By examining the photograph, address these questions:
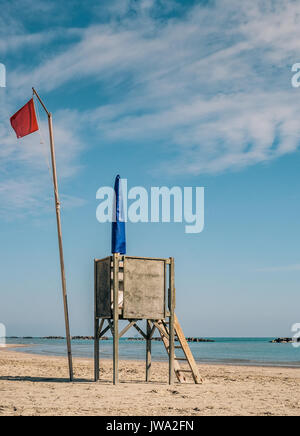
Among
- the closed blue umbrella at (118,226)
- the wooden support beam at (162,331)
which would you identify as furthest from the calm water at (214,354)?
the closed blue umbrella at (118,226)

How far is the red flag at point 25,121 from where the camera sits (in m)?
15.9

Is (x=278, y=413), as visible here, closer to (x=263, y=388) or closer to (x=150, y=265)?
(x=263, y=388)

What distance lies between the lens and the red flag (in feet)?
52.3

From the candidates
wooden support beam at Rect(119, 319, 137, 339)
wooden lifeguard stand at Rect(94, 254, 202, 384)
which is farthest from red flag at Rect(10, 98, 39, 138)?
wooden support beam at Rect(119, 319, 137, 339)

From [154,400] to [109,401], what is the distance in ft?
3.22

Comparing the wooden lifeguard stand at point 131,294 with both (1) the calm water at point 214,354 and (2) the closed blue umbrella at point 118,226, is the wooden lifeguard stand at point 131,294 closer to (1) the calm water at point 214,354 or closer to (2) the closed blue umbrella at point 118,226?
(2) the closed blue umbrella at point 118,226

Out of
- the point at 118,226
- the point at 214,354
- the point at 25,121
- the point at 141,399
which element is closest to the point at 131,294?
the point at 118,226

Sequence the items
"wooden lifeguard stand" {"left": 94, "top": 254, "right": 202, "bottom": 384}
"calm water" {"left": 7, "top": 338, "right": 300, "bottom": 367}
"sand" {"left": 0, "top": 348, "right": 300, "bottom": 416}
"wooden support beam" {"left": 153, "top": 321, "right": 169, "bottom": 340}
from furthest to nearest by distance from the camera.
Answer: "calm water" {"left": 7, "top": 338, "right": 300, "bottom": 367} → "wooden support beam" {"left": 153, "top": 321, "right": 169, "bottom": 340} → "wooden lifeguard stand" {"left": 94, "top": 254, "right": 202, "bottom": 384} → "sand" {"left": 0, "top": 348, "right": 300, "bottom": 416}

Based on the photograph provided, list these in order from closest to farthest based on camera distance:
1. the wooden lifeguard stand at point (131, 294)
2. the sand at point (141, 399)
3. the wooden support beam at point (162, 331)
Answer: the sand at point (141, 399) → the wooden lifeguard stand at point (131, 294) → the wooden support beam at point (162, 331)

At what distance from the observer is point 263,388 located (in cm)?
1484

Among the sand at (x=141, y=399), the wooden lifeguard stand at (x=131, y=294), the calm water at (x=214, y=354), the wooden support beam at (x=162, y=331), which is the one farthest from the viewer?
the calm water at (x=214, y=354)

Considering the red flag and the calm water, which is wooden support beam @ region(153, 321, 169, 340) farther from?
the calm water

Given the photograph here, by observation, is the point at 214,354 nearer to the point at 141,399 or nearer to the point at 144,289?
the point at 144,289
